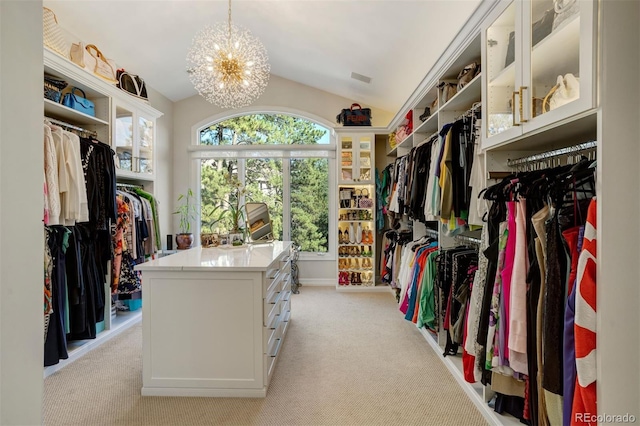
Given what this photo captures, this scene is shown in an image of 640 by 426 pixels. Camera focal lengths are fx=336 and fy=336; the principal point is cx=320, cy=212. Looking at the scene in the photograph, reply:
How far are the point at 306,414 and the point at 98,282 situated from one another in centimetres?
211

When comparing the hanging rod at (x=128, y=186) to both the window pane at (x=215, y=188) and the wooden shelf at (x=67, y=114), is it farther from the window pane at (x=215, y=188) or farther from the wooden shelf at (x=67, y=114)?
the window pane at (x=215, y=188)

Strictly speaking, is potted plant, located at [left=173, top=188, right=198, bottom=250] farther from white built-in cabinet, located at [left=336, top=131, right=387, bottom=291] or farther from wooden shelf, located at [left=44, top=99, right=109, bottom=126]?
white built-in cabinet, located at [left=336, top=131, right=387, bottom=291]

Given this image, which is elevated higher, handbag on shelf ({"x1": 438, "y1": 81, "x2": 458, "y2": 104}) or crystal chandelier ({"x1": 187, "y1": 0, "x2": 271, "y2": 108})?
crystal chandelier ({"x1": 187, "y1": 0, "x2": 271, "y2": 108})

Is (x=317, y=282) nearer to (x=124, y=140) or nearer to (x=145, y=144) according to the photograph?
(x=145, y=144)

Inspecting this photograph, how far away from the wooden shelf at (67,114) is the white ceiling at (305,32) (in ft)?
3.29

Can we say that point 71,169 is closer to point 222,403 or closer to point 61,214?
point 61,214

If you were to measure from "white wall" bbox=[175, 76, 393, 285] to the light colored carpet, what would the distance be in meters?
2.15

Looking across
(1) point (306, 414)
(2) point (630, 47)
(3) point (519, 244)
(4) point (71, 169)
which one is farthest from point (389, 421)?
(4) point (71, 169)

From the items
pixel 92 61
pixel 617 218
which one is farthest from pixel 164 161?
pixel 617 218

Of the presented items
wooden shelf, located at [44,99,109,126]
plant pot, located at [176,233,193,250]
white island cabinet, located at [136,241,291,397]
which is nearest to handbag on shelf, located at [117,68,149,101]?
wooden shelf, located at [44,99,109,126]

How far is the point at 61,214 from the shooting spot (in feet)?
8.14

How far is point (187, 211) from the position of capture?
530 cm

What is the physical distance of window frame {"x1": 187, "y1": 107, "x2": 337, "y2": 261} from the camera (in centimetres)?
536

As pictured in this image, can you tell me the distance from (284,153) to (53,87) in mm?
3141
